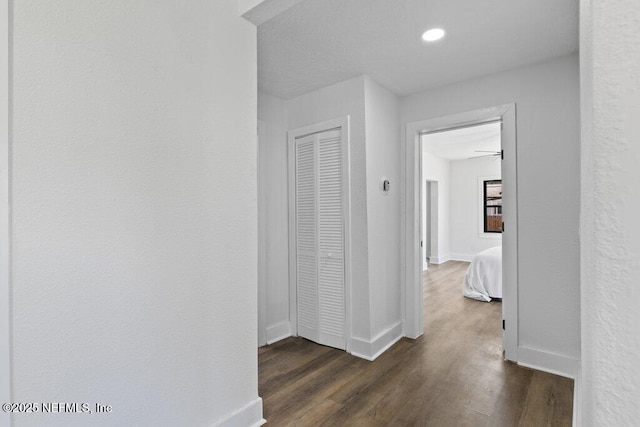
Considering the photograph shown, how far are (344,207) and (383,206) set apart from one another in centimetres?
38

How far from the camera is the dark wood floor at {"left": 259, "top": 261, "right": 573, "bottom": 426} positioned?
6.38ft

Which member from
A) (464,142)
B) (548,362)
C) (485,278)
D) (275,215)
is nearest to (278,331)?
(275,215)

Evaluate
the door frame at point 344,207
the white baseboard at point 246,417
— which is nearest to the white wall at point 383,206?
the door frame at point 344,207

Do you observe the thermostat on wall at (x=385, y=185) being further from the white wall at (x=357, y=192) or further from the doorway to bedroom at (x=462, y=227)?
the doorway to bedroom at (x=462, y=227)

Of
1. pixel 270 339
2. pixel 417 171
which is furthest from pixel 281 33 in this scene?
pixel 270 339

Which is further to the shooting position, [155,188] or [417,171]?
[417,171]

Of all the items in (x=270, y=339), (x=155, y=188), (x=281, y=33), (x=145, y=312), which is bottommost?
(x=270, y=339)

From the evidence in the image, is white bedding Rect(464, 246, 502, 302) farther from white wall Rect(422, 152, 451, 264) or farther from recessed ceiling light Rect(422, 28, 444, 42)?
recessed ceiling light Rect(422, 28, 444, 42)

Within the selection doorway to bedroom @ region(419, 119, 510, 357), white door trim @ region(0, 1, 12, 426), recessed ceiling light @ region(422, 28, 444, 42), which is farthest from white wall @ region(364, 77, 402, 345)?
white door trim @ region(0, 1, 12, 426)
